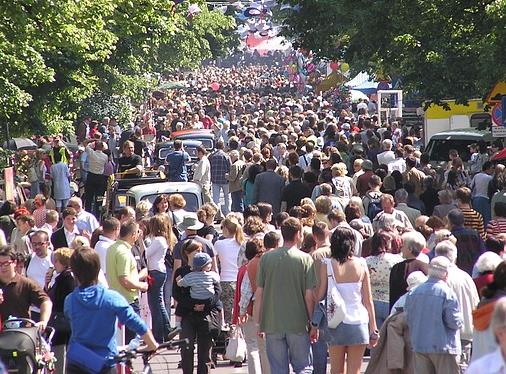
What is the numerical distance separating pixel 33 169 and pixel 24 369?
19.4 m

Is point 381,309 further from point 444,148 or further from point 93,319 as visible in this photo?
point 444,148

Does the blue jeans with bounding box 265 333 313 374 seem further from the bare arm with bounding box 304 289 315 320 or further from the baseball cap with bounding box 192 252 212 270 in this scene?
the baseball cap with bounding box 192 252 212 270

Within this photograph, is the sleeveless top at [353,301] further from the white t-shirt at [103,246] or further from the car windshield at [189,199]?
the car windshield at [189,199]

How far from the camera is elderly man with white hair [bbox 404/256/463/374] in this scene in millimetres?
11062

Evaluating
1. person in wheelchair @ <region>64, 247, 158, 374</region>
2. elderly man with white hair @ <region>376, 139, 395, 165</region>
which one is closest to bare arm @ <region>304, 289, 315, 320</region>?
person in wheelchair @ <region>64, 247, 158, 374</region>

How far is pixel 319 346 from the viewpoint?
44.1ft

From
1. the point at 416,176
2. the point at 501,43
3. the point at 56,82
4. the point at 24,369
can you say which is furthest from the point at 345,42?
the point at 24,369

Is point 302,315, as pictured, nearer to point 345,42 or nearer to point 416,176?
point 416,176

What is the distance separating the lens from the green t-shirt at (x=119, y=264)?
13.4m

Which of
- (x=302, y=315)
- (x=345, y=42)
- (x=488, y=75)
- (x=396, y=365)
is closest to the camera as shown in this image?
(x=396, y=365)

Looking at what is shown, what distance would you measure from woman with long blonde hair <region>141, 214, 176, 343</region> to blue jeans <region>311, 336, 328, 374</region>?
2748 millimetres

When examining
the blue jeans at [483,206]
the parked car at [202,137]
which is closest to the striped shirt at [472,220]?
the blue jeans at [483,206]

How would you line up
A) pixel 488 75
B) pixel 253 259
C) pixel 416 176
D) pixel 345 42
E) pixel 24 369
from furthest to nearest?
pixel 345 42, pixel 488 75, pixel 416 176, pixel 253 259, pixel 24 369

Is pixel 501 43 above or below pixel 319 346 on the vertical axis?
above
